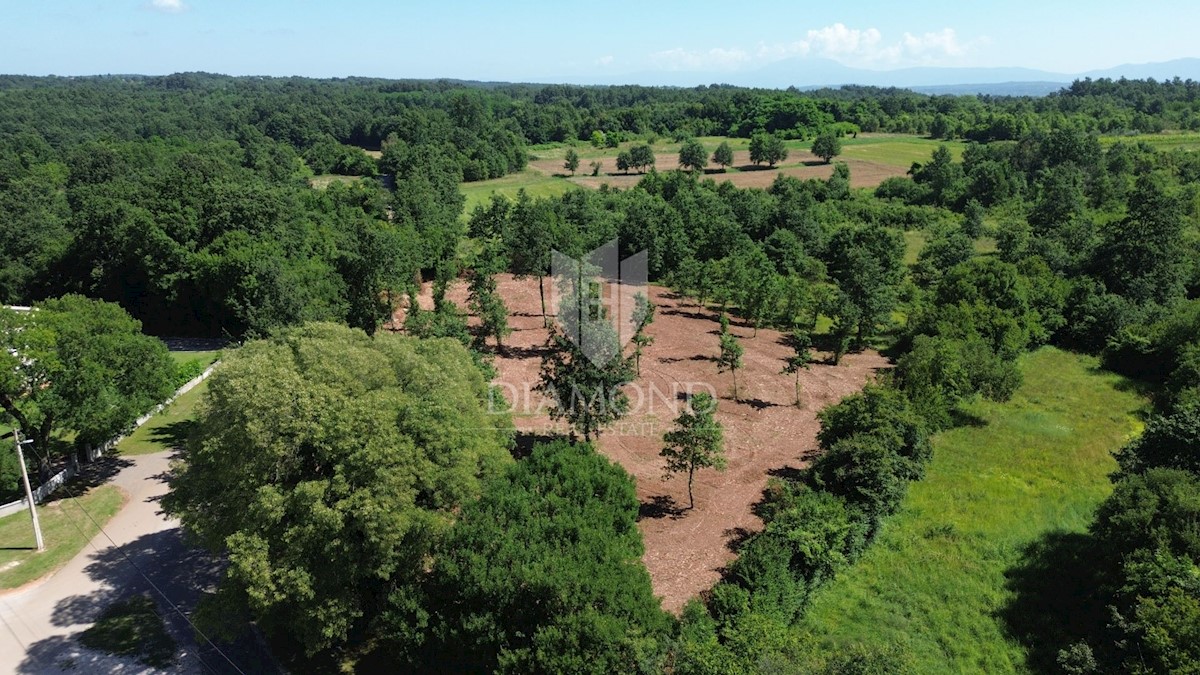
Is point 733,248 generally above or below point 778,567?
above

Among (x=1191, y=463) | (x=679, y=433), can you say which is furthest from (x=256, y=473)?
(x=1191, y=463)

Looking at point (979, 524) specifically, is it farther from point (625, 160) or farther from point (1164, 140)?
point (1164, 140)

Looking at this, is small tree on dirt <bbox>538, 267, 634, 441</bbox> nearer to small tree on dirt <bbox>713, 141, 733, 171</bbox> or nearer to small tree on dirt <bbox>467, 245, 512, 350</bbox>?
small tree on dirt <bbox>467, 245, 512, 350</bbox>

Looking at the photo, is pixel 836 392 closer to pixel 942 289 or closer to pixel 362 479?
pixel 942 289

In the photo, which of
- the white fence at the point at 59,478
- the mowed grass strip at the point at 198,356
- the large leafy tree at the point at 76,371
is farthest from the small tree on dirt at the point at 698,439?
the mowed grass strip at the point at 198,356

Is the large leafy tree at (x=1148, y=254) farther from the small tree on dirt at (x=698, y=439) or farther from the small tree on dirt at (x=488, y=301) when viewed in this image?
the small tree on dirt at (x=488, y=301)

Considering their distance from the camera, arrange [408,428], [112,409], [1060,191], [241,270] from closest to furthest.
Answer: [408,428] → [112,409] → [241,270] → [1060,191]
